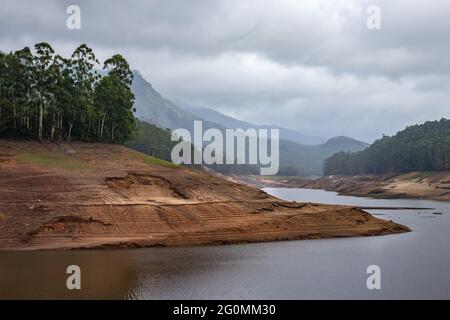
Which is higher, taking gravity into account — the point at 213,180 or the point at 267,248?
the point at 213,180

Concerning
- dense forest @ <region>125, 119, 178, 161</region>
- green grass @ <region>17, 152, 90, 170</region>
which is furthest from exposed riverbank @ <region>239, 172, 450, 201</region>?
green grass @ <region>17, 152, 90, 170</region>

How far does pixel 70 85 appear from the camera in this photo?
3723 inches

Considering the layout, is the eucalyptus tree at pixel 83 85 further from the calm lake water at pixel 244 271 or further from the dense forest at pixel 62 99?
the calm lake water at pixel 244 271

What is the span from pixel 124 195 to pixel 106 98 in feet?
112

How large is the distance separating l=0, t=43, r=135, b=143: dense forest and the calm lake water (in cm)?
3873

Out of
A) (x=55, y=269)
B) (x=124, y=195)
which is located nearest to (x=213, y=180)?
(x=124, y=195)

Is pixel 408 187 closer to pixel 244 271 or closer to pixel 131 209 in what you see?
pixel 131 209

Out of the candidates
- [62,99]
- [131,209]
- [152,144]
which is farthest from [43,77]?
[152,144]

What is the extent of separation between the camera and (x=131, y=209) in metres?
62.9
